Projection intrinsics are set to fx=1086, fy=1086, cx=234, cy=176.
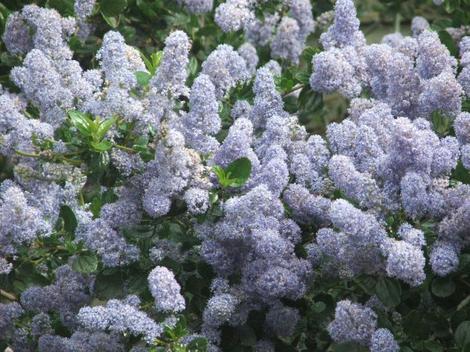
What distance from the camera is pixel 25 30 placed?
3.35m

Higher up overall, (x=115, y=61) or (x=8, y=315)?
(x=115, y=61)

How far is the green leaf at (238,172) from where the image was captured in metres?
A: 2.58

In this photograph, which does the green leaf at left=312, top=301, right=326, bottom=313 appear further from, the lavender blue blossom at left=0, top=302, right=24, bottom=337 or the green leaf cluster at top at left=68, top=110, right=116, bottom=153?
the lavender blue blossom at left=0, top=302, right=24, bottom=337

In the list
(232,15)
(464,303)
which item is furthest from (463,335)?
(232,15)

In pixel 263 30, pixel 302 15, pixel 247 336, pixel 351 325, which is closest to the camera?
pixel 351 325

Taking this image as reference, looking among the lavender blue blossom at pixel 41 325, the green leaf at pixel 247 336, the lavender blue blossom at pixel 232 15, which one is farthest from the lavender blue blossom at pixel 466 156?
the lavender blue blossom at pixel 41 325

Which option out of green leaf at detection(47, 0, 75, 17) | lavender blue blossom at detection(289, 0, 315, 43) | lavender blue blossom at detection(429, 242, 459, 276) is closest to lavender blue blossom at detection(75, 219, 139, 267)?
lavender blue blossom at detection(429, 242, 459, 276)

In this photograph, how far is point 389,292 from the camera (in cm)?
251

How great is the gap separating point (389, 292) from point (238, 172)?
1.49ft

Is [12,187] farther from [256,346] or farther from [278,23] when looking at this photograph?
[278,23]

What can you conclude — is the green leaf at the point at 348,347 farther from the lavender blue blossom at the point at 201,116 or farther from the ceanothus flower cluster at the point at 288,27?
the ceanothus flower cluster at the point at 288,27

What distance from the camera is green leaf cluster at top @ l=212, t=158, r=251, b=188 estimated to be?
2586mm

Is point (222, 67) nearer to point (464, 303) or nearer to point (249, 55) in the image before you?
point (249, 55)

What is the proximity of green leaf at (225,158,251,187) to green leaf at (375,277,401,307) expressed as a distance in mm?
406
